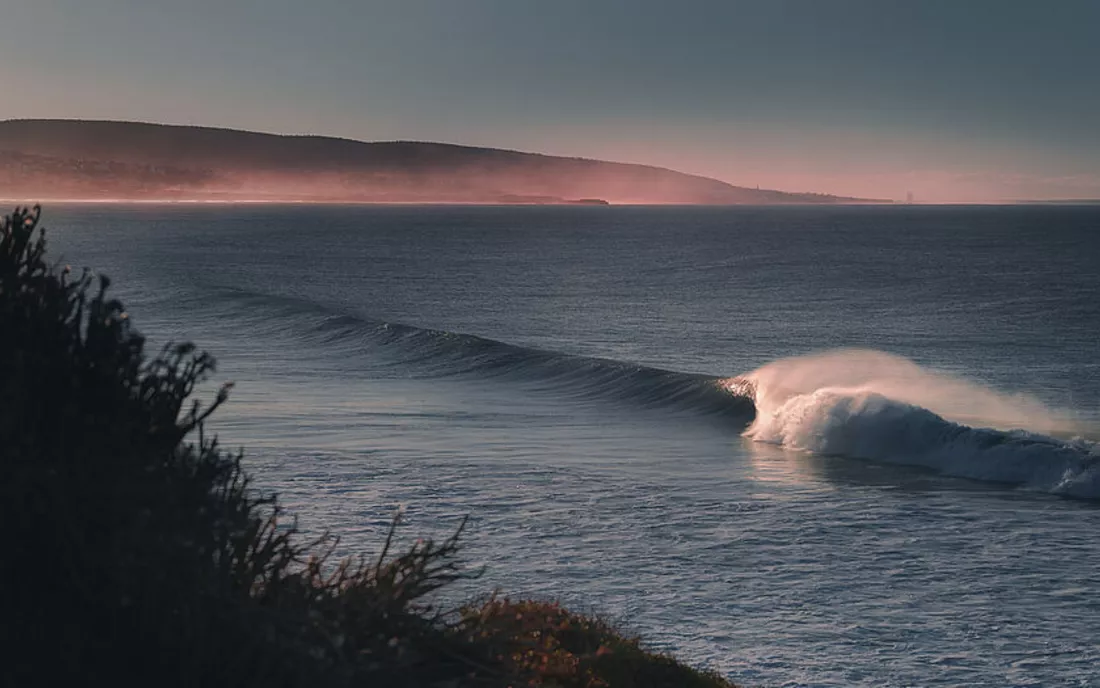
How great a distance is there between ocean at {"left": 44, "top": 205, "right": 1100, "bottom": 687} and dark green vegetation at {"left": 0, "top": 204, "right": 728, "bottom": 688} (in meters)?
4.42

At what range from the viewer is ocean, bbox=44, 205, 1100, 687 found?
41.8ft

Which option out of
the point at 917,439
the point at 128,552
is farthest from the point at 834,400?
the point at 128,552

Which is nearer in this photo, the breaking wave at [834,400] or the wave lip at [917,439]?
the wave lip at [917,439]

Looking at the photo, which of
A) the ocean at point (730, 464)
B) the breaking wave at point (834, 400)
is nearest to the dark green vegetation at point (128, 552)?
the ocean at point (730, 464)

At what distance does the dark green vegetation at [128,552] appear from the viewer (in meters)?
5.37

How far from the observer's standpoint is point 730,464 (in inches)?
882

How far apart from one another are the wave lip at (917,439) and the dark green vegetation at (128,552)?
1668 cm

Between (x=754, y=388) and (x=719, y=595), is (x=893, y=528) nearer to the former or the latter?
(x=719, y=595)

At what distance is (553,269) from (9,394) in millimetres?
94111

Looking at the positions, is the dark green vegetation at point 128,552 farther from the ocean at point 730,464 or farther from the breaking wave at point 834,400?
the breaking wave at point 834,400

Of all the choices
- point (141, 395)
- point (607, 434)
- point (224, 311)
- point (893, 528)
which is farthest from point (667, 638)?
point (224, 311)

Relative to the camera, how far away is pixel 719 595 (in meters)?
13.4

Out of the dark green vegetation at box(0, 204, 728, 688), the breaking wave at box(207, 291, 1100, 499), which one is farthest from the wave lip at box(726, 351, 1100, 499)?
the dark green vegetation at box(0, 204, 728, 688)

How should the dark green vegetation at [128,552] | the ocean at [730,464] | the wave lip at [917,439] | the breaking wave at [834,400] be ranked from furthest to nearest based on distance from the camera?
the breaking wave at [834,400] → the wave lip at [917,439] → the ocean at [730,464] → the dark green vegetation at [128,552]
